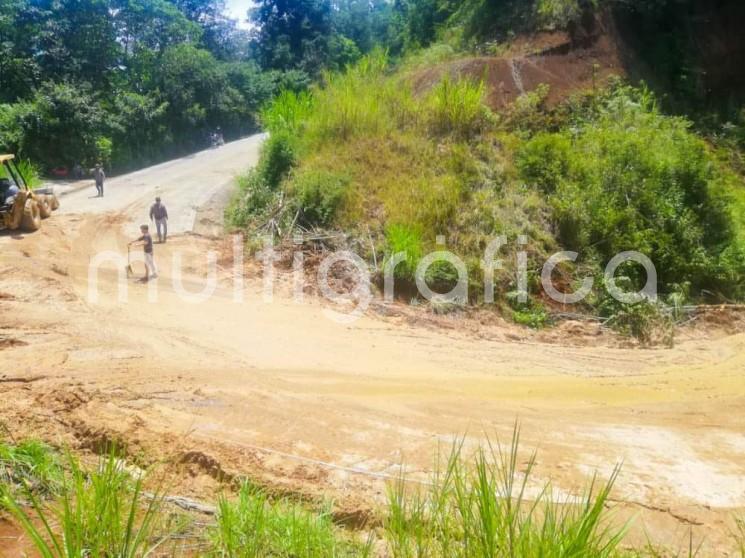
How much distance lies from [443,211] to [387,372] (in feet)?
16.9

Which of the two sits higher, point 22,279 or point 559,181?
point 559,181

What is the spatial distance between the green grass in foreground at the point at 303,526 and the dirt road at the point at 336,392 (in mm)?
729

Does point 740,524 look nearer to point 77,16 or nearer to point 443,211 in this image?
point 443,211

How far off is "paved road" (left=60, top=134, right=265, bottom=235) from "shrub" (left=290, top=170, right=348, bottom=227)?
120 inches

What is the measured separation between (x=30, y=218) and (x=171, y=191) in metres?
4.99

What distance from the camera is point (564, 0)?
18328 millimetres

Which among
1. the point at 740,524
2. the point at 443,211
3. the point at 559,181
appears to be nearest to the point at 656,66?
the point at 559,181

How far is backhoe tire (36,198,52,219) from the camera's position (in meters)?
12.5

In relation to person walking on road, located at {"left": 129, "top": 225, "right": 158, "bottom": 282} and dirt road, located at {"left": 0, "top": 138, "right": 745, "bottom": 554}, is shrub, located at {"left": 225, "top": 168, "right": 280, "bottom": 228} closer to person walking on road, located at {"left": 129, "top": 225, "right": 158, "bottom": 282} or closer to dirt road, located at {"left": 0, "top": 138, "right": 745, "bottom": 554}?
dirt road, located at {"left": 0, "top": 138, "right": 745, "bottom": 554}

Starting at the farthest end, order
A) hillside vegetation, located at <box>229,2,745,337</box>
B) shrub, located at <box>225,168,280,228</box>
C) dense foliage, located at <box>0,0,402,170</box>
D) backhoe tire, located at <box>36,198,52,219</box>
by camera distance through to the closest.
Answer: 1. dense foliage, located at <box>0,0,402,170</box>
2. shrub, located at <box>225,168,280,228</box>
3. backhoe tire, located at <box>36,198,52,219</box>
4. hillside vegetation, located at <box>229,2,745,337</box>

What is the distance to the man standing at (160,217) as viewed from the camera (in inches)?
458

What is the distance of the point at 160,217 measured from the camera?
11.7 metres

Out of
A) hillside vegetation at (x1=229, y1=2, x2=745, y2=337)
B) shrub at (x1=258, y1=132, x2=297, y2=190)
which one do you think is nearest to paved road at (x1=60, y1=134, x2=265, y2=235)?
hillside vegetation at (x1=229, y1=2, x2=745, y2=337)

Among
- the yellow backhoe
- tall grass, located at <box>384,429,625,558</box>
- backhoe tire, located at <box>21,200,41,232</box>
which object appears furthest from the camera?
backhoe tire, located at <box>21,200,41,232</box>
